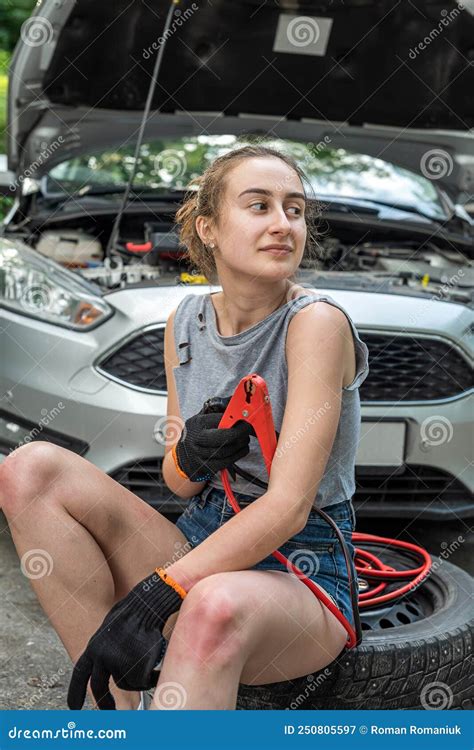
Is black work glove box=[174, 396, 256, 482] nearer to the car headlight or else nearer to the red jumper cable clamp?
the red jumper cable clamp

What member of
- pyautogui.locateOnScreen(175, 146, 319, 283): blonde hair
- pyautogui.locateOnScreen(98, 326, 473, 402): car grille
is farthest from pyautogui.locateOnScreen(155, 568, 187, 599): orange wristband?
pyautogui.locateOnScreen(98, 326, 473, 402): car grille

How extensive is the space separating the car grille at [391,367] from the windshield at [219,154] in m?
1.62

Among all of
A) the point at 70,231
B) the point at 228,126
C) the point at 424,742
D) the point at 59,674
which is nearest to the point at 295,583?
the point at 424,742

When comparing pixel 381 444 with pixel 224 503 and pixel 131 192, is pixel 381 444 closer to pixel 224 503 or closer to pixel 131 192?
pixel 224 503

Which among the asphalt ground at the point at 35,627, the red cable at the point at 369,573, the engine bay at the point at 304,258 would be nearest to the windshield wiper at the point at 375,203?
the engine bay at the point at 304,258

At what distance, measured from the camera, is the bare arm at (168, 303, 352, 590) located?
5.60ft

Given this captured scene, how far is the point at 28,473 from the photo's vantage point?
1930 mm

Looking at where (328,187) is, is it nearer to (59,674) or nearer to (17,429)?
(17,429)

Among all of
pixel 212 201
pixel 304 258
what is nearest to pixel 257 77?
pixel 304 258

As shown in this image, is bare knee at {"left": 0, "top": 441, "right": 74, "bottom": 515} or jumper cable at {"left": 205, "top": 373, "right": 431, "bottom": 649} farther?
bare knee at {"left": 0, "top": 441, "right": 74, "bottom": 515}

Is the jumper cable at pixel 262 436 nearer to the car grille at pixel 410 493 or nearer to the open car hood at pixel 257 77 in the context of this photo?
the car grille at pixel 410 493

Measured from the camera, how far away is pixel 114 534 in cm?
197

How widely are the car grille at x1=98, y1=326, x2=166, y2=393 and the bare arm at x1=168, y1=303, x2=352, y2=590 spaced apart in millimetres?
1317

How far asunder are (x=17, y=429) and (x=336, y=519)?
4.98 ft
